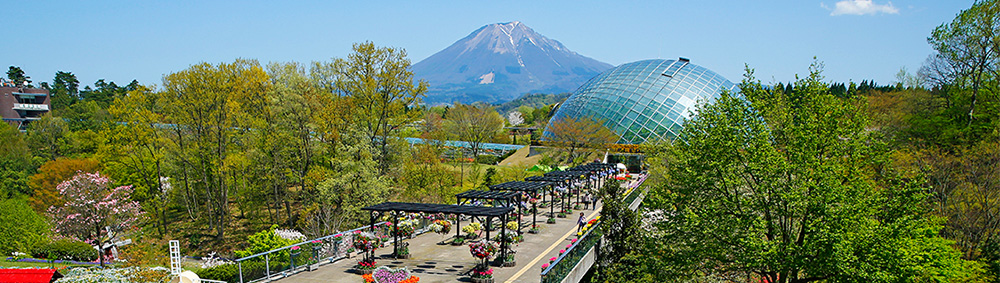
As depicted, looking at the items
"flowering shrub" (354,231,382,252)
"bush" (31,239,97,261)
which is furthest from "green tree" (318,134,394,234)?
"bush" (31,239,97,261)

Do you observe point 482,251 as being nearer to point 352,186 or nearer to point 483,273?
point 483,273

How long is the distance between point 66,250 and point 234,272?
69.5ft

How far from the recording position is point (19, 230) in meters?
32.6

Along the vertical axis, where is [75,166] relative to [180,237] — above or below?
above

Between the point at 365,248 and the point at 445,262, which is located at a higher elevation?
the point at 365,248

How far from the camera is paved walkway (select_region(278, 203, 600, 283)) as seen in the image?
17320 mm

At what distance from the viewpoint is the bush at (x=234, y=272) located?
1586 centimetres

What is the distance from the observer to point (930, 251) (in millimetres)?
15289

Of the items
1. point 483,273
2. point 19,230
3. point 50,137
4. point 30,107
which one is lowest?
point 19,230

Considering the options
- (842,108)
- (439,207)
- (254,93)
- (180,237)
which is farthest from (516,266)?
(180,237)

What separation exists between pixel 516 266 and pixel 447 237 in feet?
20.5

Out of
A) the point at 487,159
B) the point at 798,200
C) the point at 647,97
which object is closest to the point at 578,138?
the point at 647,97

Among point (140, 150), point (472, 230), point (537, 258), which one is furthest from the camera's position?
point (140, 150)

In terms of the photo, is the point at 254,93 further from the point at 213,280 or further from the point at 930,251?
the point at 930,251
